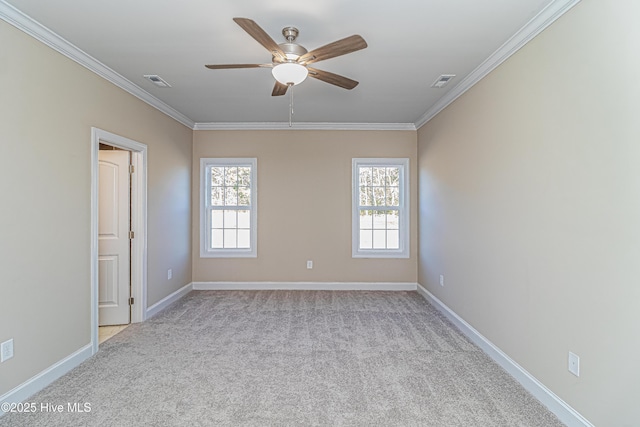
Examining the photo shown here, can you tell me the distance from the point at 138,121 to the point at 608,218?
166 inches

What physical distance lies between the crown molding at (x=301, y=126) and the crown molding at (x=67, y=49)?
1194 millimetres

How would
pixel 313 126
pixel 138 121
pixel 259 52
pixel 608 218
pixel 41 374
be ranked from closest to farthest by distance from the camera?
pixel 608 218, pixel 41 374, pixel 259 52, pixel 138 121, pixel 313 126

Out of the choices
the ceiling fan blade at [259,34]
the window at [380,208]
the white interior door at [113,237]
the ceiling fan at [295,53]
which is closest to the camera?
the ceiling fan blade at [259,34]

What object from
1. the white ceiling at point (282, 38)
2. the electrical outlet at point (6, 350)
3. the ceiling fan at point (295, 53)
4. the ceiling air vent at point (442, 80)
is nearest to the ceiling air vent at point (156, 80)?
the white ceiling at point (282, 38)

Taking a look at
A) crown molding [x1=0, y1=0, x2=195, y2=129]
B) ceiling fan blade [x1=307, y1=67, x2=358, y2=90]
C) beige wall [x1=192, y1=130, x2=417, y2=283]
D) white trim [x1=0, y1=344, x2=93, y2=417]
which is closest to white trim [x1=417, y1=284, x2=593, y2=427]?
beige wall [x1=192, y1=130, x2=417, y2=283]

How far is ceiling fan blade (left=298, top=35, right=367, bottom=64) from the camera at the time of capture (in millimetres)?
2041

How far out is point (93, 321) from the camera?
300 cm

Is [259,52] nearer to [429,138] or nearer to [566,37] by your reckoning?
[566,37]

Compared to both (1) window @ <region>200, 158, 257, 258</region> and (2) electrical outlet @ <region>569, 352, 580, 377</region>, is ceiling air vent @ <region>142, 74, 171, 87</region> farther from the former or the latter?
(2) electrical outlet @ <region>569, 352, 580, 377</region>

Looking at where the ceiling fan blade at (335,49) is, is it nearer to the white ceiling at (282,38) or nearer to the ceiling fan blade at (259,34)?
the ceiling fan blade at (259,34)

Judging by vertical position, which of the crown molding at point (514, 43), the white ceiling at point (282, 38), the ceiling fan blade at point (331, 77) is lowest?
the ceiling fan blade at point (331, 77)

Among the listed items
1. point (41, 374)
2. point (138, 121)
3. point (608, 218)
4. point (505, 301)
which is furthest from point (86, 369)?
point (608, 218)

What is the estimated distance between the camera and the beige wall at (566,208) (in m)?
1.68

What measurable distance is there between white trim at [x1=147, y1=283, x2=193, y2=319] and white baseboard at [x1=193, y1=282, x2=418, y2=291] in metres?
0.24
